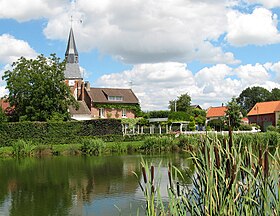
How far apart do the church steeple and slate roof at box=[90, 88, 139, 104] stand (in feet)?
43.0

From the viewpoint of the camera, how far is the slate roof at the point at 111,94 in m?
61.1

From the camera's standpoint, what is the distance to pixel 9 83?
42.2 m

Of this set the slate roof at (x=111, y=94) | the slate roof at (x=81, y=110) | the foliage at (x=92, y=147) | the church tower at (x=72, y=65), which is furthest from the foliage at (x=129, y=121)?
the foliage at (x=92, y=147)

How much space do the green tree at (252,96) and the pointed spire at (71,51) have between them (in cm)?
3828

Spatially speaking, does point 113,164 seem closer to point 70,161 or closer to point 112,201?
point 70,161

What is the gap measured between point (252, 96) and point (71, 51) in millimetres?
42904

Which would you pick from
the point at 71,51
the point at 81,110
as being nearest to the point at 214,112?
the point at 71,51

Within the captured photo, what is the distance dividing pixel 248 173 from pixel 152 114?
65165 mm

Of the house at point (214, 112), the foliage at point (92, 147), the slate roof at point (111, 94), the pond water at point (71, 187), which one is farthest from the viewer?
the house at point (214, 112)

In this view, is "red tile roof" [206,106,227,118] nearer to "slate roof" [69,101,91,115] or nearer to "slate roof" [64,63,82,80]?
"slate roof" [64,63,82,80]

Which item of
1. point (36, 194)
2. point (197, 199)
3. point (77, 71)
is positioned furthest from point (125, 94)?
point (197, 199)

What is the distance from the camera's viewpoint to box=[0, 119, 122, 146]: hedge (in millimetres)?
36375

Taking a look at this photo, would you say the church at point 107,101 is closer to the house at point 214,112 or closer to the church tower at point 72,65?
the church tower at point 72,65

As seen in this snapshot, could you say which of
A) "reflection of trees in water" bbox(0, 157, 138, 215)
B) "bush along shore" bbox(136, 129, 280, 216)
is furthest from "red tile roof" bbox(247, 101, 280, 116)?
"bush along shore" bbox(136, 129, 280, 216)
